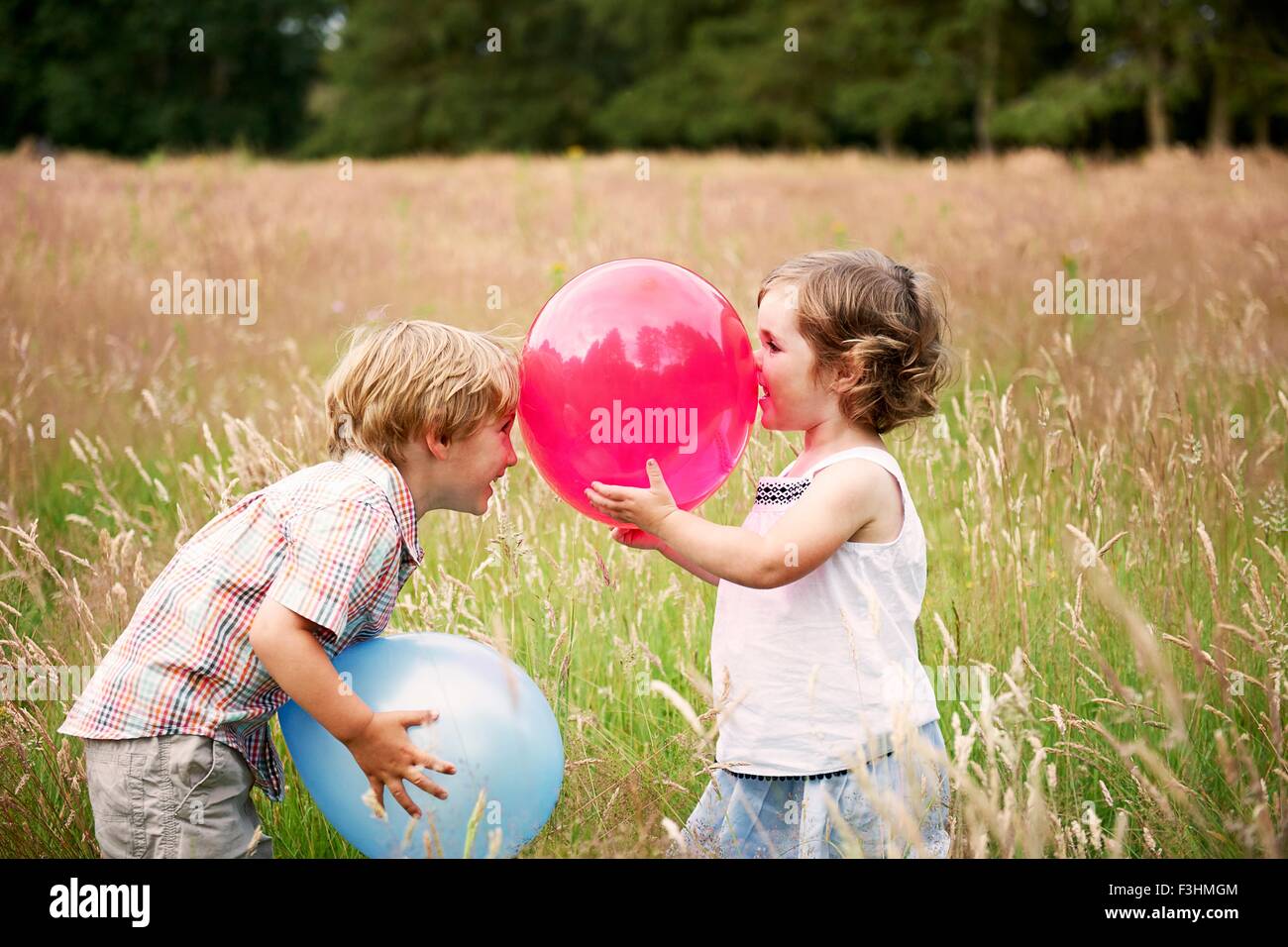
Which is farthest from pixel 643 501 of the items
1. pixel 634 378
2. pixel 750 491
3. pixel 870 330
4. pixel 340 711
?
pixel 750 491

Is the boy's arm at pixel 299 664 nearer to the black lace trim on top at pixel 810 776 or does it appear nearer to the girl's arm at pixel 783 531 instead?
the girl's arm at pixel 783 531

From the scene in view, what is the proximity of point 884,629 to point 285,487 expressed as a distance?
1.25m

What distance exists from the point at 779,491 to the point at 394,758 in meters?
0.96

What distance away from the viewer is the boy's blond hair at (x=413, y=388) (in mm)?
2408

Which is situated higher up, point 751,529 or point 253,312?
point 253,312

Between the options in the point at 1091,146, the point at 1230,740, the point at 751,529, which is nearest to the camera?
the point at 751,529

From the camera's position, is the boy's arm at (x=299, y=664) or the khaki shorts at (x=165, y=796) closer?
the boy's arm at (x=299, y=664)

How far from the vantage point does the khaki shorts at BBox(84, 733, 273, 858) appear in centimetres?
232

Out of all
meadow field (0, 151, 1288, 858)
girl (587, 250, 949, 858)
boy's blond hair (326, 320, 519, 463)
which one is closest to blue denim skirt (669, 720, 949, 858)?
girl (587, 250, 949, 858)

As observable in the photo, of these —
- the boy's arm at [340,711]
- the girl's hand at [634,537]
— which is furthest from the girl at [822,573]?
the boy's arm at [340,711]

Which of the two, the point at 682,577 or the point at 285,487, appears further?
the point at 682,577
